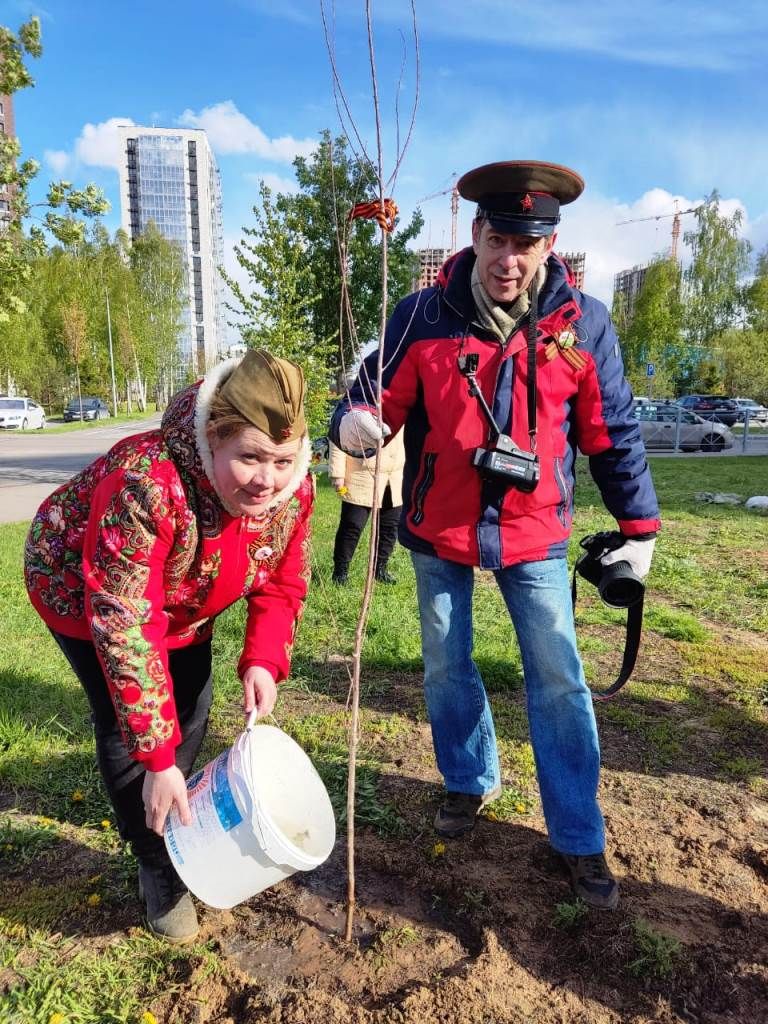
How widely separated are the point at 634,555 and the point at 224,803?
1407 millimetres

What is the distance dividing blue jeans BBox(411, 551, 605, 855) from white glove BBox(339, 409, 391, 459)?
39 cm

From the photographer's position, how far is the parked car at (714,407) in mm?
29016

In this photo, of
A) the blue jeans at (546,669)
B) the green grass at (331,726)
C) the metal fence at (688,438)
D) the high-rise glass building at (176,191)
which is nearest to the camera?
the green grass at (331,726)

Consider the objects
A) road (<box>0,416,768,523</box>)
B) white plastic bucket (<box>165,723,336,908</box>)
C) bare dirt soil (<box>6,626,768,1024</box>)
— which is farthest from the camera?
road (<box>0,416,768,523</box>)

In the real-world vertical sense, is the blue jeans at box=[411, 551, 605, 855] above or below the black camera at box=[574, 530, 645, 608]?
below

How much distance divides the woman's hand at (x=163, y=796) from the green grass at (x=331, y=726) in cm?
48

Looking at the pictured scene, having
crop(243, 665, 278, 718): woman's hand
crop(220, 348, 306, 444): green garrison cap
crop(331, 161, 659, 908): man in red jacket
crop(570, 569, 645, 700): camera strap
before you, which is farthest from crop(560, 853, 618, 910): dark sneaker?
crop(220, 348, 306, 444): green garrison cap

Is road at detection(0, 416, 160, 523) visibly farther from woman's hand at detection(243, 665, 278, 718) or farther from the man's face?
the man's face

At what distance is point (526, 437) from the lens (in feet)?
6.82

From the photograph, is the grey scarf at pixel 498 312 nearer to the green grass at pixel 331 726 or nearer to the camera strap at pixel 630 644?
the camera strap at pixel 630 644

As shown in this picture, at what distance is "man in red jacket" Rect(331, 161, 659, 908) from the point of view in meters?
2.05

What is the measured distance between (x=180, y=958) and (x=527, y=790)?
1.36 meters

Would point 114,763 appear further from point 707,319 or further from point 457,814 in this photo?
point 707,319

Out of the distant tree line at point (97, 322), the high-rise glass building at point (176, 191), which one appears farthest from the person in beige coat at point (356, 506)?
the high-rise glass building at point (176, 191)
